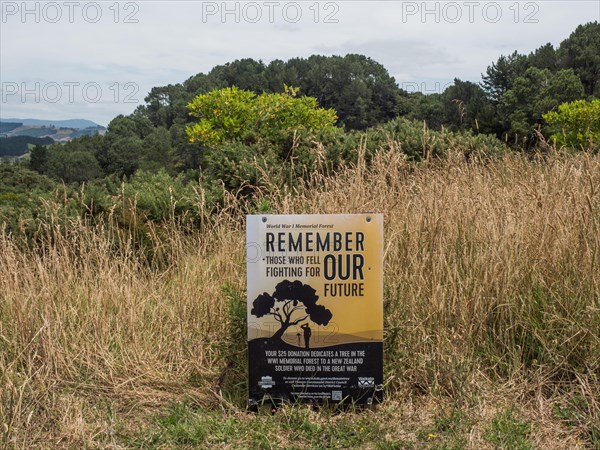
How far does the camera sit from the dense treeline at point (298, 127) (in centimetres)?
871

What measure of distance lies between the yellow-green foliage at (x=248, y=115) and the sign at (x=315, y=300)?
8.32 meters

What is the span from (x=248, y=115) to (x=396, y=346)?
1010 centimetres

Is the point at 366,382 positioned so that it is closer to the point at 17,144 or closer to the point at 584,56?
the point at 584,56

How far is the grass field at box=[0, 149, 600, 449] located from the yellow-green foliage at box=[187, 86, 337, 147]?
7433 millimetres

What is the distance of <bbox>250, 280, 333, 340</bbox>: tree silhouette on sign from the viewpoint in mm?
4008

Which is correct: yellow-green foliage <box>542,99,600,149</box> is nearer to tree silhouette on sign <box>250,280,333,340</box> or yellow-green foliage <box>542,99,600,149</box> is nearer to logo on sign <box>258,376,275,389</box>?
tree silhouette on sign <box>250,280,333,340</box>

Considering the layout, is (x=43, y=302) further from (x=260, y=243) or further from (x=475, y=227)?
(x=475, y=227)

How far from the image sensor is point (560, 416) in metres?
3.85

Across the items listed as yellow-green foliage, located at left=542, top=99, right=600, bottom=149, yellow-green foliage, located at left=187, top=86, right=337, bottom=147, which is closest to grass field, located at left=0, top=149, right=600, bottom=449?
yellow-green foliage, located at left=187, top=86, right=337, bottom=147

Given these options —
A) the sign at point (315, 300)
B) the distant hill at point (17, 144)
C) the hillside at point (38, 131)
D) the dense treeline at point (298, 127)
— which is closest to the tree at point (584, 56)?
the dense treeline at point (298, 127)

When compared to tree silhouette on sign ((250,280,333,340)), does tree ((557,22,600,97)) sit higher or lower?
higher

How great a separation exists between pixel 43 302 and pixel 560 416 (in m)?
3.47

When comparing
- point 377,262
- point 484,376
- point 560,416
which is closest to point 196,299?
point 377,262

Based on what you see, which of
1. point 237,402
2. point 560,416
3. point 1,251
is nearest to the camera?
point 560,416
